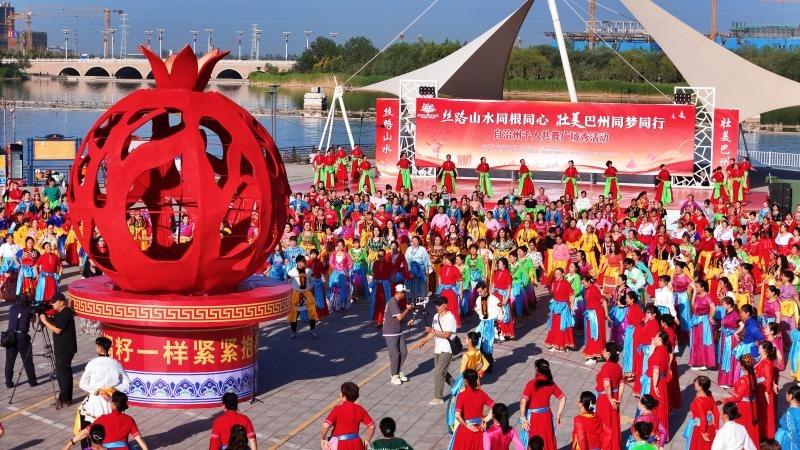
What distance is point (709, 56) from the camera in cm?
3712

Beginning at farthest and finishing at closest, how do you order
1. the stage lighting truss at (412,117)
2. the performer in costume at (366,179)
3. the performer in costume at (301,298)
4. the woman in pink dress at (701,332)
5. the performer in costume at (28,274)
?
the stage lighting truss at (412,117)
the performer in costume at (366,179)
the performer in costume at (28,274)
the performer in costume at (301,298)
the woman in pink dress at (701,332)

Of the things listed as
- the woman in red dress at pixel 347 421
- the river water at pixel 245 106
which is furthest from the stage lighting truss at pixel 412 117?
the woman in red dress at pixel 347 421

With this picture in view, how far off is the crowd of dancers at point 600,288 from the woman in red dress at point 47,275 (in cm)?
314

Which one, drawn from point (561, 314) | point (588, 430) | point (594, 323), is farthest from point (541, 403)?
point (561, 314)

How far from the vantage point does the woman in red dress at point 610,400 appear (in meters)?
11.2

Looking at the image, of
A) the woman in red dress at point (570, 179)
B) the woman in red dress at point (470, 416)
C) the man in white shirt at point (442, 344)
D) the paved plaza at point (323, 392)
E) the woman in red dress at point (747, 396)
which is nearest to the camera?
the woman in red dress at point (470, 416)

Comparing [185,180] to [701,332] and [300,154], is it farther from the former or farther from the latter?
[300,154]

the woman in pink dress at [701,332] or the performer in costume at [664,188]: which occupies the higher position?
the performer in costume at [664,188]

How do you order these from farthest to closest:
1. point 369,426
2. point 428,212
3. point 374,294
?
point 428,212
point 374,294
point 369,426

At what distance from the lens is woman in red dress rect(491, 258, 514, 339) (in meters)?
17.1

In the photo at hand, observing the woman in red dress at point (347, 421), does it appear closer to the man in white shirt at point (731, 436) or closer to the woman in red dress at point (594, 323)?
the man in white shirt at point (731, 436)

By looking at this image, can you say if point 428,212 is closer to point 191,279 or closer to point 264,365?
point 264,365

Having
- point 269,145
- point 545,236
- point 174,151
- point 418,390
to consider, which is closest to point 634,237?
point 545,236

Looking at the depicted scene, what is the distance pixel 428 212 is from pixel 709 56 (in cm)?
1668
